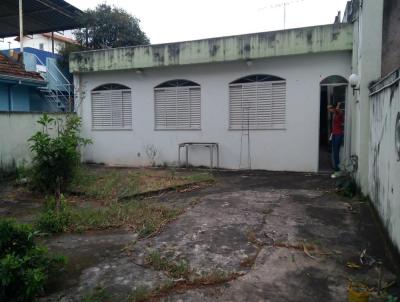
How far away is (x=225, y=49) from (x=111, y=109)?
4.51 meters

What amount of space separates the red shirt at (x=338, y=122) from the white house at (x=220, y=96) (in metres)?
0.52

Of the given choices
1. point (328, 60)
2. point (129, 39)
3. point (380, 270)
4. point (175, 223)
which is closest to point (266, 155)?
point (328, 60)

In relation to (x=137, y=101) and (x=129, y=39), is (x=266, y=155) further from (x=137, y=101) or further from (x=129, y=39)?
(x=129, y=39)

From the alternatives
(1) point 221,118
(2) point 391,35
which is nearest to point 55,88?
(1) point 221,118

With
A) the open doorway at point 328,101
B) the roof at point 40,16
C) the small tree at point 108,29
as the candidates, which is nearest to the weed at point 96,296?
the open doorway at point 328,101

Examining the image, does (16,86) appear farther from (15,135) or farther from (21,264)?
(21,264)

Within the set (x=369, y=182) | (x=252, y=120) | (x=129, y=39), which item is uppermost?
(x=129, y=39)

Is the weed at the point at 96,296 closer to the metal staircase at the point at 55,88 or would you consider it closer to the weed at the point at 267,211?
the weed at the point at 267,211

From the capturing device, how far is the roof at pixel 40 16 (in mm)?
14102

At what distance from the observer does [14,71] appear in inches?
492

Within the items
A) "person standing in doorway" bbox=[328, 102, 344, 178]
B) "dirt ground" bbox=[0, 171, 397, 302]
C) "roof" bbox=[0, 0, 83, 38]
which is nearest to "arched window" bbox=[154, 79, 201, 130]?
"person standing in doorway" bbox=[328, 102, 344, 178]

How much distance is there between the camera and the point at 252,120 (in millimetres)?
A: 10023

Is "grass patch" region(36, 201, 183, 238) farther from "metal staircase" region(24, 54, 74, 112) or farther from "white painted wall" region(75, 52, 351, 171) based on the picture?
"metal staircase" region(24, 54, 74, 112)

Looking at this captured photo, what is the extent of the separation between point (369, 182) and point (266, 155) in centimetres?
412
